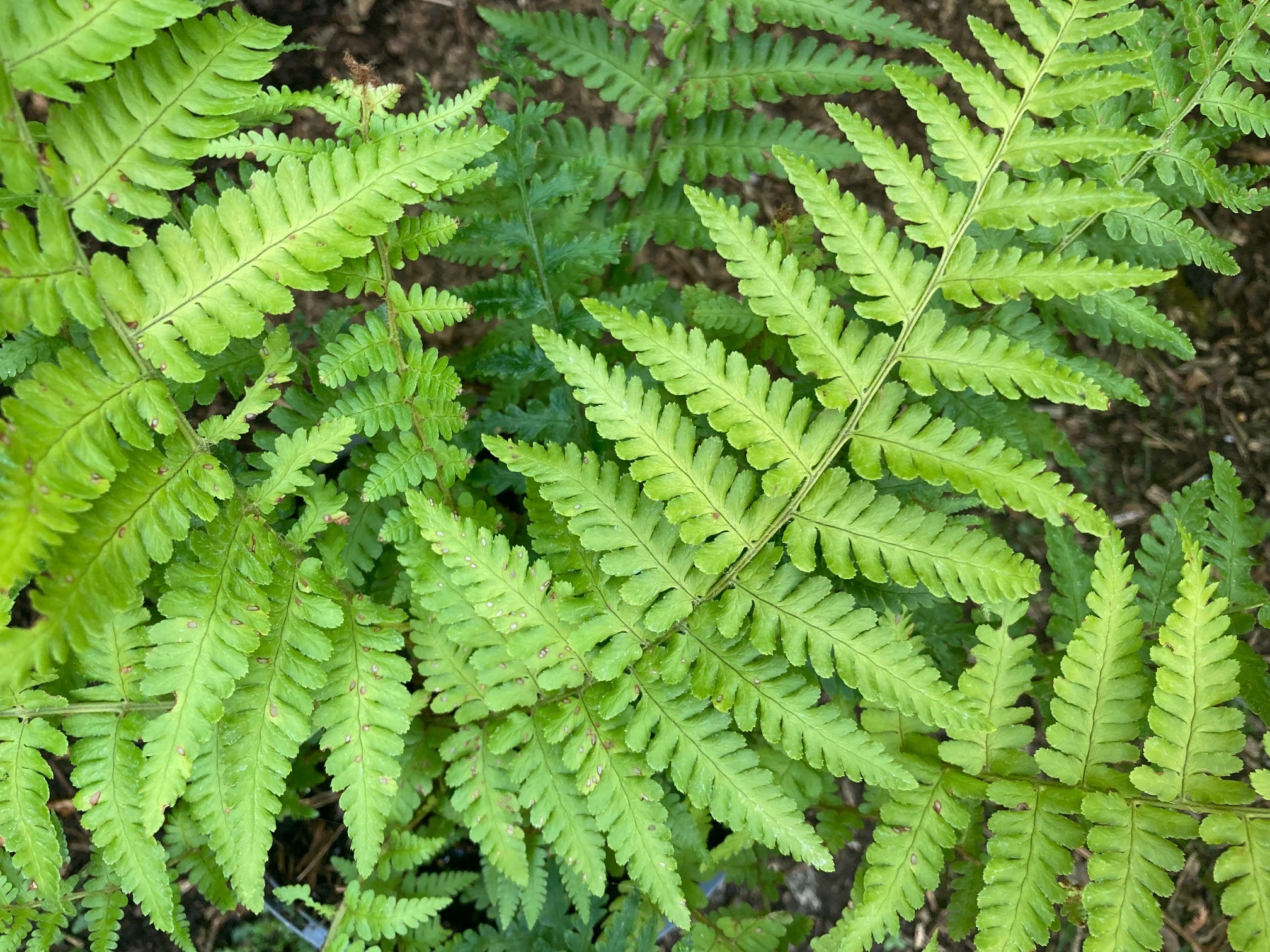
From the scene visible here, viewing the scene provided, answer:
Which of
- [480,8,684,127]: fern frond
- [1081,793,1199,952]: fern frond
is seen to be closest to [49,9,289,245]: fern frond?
[480,8,684,127]: fern frond

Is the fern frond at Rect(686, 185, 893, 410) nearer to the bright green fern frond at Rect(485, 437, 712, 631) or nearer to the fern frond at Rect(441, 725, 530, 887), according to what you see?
the bright green fern frond at Rect(485, 437, 712, 631)

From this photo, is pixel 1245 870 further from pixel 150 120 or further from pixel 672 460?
pixel 150 120

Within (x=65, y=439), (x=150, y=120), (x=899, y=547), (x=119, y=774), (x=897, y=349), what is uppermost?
(x=150, y=120)

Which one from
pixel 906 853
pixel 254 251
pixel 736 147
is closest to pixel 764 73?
pixel 736 147

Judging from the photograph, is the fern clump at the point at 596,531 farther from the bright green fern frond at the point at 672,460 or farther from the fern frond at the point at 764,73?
the fern frond at the point at 764,73

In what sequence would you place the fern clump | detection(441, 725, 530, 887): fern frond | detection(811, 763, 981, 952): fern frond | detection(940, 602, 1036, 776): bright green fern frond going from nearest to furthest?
the fern clump
detection(811, 763, 981, 952): fern frond
detection(940, 602, 1036, 776): bright green fern frond
detection(441, 725, 530, 887): fern frond

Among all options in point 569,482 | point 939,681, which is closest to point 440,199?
point 569,482
